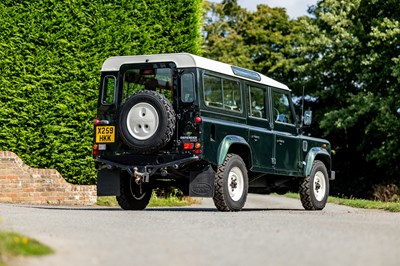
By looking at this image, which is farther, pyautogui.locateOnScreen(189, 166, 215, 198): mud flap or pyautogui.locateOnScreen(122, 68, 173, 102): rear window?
pyautogui.locateOnScreen(122, 68, 173, 102): rear window

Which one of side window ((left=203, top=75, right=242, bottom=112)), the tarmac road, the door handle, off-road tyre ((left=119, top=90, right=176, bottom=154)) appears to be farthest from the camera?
the door handle

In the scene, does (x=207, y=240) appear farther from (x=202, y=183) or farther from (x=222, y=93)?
(x=222, y=93)

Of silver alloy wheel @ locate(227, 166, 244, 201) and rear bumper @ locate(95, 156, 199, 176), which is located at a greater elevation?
rear bumper @ locate(95, 156, 199, 176)

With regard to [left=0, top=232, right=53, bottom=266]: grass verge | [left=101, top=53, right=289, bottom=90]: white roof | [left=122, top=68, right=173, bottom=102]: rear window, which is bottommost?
[left=0, top=232, right=53, bottom=266]: grass verge

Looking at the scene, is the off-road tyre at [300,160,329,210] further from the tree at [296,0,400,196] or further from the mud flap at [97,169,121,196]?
the tree at [296,0,400,196]

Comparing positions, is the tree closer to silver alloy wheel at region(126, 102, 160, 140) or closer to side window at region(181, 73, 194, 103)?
side window at region(181, 73, 194, 103)

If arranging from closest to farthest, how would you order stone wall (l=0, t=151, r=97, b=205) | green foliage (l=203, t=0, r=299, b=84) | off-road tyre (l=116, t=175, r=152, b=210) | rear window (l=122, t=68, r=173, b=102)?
rear window (l=122, t=68, r=173, b=102)
off-road tyre (l=116, t=175, r=152, b=210)
stone wall (l=0, t=151, r=97, b=205)
green foliage (l=203, t=0, r=299, b=84)

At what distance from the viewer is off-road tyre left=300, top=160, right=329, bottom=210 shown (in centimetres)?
1667

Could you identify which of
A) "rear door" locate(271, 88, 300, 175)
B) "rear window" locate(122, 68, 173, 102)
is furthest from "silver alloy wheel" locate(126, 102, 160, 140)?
"rear door" locate(271, 88, 300, 175)

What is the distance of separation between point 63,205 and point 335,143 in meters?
24.6

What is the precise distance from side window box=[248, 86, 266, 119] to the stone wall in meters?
4.04

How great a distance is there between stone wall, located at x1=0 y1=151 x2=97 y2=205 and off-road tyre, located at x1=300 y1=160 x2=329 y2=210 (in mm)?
4361

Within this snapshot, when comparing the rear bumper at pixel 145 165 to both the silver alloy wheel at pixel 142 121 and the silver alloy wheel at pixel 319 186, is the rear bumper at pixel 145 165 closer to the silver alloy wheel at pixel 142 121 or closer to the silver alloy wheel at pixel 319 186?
the silver alloy wheel at pixel 142 121

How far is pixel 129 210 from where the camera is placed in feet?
48.7
